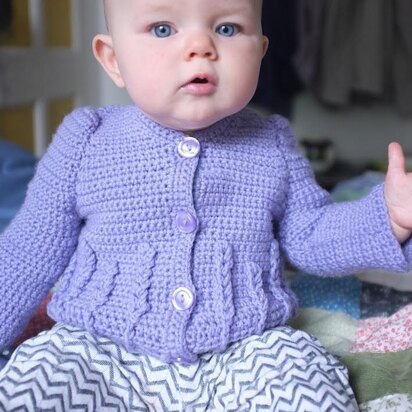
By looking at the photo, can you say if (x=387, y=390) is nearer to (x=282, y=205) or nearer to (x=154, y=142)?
(x=282, y=205)

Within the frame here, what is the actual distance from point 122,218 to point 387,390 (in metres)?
0.34

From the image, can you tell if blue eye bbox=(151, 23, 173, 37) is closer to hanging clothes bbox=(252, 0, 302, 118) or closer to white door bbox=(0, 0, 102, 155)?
white door bbox=(0, 0, 102, 155)

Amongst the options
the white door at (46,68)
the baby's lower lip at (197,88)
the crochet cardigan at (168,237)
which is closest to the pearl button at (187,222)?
the crochet cardigan at (168,237)

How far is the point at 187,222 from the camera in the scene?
735 millimetres

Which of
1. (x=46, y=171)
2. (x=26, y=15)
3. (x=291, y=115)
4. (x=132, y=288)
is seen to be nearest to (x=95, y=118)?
(x=46, y=171)

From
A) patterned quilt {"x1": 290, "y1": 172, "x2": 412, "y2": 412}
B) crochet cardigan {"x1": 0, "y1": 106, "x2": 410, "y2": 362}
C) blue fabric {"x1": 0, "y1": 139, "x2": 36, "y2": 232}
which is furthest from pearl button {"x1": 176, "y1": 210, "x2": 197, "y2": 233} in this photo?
blue fabric {"x1": 0, "y1": 139, "x2": 36, "y2": 232}

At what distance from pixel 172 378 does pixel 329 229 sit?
25 centimetres

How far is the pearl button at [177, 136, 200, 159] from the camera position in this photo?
75 cm

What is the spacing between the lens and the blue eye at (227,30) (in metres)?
0.71

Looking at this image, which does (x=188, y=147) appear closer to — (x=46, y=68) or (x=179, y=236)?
(x=179, y=236)

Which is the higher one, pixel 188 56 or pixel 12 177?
pixel 188 56

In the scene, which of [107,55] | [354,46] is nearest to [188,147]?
[107,55]

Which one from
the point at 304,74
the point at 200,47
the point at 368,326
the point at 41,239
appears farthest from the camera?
the point at 304,74

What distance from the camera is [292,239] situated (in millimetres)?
827
